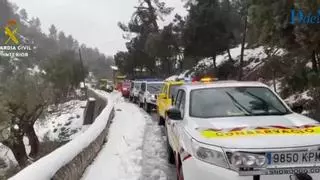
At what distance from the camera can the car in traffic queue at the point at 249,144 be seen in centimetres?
526

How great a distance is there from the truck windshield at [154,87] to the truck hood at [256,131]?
69.6 ft

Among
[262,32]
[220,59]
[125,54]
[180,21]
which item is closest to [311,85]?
[262,32]

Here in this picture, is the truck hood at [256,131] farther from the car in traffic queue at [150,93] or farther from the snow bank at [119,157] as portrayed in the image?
the car in traffic queue at [150,93]

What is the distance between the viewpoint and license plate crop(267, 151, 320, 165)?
17.3ft

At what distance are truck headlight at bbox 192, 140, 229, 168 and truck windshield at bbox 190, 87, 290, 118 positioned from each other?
1.42m

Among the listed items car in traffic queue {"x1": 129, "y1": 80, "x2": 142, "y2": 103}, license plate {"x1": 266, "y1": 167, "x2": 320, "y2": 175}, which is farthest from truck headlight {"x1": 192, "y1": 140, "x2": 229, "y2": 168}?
car in traffic queue {"x1": 129, "y1": 80, "x2": 142, "y2": 103}

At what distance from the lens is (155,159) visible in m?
10.9

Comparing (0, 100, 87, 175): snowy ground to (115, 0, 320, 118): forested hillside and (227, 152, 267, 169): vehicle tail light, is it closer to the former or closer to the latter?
(115, 0, 320, 118): forested hillside

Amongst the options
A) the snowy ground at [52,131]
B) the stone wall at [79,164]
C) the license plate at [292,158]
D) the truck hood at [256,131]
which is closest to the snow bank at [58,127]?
the snowy ground at [52,131]

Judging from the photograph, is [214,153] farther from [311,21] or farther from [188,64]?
[188,64]

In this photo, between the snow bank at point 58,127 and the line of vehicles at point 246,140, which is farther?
the snow bank at point 58,127

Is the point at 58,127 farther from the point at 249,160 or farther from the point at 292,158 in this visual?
the point at 292,158

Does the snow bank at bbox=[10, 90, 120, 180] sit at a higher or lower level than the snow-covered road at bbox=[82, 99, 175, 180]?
higher

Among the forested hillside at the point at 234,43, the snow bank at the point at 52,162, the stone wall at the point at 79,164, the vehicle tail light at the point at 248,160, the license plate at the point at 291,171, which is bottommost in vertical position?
the stone wall at the point at 79,164
